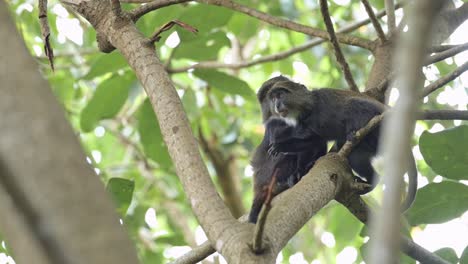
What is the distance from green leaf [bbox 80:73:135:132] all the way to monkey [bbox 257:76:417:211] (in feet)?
3.97

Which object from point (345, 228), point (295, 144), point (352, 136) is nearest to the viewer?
point (352, 136)

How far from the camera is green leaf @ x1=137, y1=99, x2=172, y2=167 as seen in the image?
5.39m

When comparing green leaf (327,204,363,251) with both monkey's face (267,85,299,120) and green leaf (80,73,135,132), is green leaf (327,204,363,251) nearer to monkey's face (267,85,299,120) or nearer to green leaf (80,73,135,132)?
monkey's face (267,85,299,120)

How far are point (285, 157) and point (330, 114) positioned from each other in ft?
1.65

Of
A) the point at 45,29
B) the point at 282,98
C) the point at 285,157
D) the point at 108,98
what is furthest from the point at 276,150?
the point at 45,29

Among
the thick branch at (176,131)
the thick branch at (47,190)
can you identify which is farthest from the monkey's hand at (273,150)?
the thick branch at (47,190)

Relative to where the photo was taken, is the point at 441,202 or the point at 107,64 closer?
the point at 441,202

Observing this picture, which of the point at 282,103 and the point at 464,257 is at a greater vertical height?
the point at 282,103

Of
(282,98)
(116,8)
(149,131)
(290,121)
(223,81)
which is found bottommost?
A: (116,8)

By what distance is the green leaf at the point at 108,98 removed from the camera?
531 centimetres

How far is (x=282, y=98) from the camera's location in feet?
20.7

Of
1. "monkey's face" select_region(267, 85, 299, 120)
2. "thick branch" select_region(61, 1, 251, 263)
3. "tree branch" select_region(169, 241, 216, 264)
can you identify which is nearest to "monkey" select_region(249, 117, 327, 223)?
"monkey's face" select_region(267, 85, 299, 120)

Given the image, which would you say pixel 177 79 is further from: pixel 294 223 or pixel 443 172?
pixel 294 223

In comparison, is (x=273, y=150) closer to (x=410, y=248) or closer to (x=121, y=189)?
(x=121, y=189)
